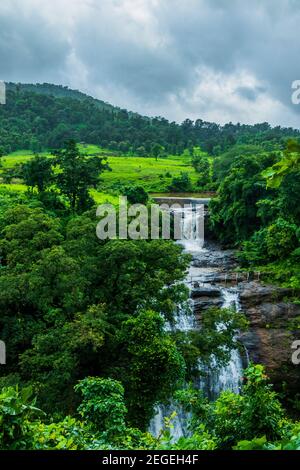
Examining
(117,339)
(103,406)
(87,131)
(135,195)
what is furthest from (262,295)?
(87,131)

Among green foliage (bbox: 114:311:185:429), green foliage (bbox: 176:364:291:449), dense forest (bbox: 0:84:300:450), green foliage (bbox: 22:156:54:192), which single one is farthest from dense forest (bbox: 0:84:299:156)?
green foliage (bbox: 176:364:291:449)

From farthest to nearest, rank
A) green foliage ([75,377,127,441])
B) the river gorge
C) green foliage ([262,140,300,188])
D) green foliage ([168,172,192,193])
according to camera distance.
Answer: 1. green foliage ([168,172,192,193])
2. the river gorge
3. green foliage ([75,377,127,441])
4. green foliage ([262,140,300,188])

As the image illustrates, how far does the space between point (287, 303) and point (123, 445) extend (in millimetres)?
17307

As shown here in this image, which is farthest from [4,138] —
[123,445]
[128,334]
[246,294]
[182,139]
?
[123,445]

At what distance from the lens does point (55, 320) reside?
50.5 feet

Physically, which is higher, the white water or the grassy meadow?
the grassy meadow

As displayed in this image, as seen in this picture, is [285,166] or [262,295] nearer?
[285,166]

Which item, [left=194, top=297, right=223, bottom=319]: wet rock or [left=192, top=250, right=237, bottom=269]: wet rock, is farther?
[left=192, top=250, right=237, bottom=269]: wet rock

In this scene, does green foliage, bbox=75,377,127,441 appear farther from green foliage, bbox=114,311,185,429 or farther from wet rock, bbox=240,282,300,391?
wet rock, bbox=240,282,300,391

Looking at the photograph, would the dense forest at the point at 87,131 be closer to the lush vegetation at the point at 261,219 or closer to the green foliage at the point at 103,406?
the lush vegetation at the point at 261,219

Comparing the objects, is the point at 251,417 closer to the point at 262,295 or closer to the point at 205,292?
the point at 262,295

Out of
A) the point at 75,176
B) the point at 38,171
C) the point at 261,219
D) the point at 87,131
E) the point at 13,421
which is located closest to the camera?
the point at 13,421

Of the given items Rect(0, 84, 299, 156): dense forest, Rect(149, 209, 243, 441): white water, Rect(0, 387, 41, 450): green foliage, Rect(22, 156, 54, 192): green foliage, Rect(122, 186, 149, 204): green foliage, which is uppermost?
Rect(0, 84, 299, 156): dense forest
